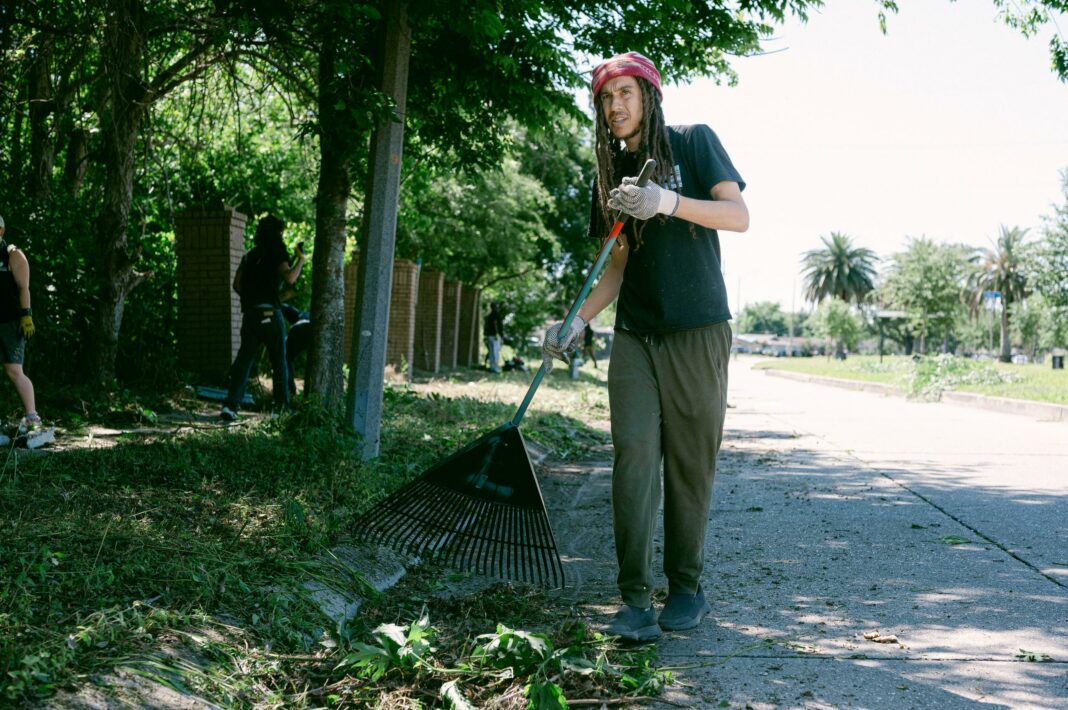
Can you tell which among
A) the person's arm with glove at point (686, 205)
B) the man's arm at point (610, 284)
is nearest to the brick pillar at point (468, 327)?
the man's arm at point (610, 284)

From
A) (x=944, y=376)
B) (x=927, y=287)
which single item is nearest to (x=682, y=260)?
(x=944, y=376)

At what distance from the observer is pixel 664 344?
350 cm

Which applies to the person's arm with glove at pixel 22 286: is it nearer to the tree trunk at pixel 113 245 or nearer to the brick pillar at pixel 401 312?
the tree trunk at pixel 113 245

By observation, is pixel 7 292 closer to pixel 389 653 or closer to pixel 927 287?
pixel 389 653

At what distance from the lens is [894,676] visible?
2.96m

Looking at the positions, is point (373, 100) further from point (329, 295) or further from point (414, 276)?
point (414, 276)

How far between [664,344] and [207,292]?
863 centimetres

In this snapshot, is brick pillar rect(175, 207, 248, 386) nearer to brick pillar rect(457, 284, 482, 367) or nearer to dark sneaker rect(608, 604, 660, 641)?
dark sneaker rect(608, 604, 660, 641)

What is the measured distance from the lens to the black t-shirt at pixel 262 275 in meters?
8.58

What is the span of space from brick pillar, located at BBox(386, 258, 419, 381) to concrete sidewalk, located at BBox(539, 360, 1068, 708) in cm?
736

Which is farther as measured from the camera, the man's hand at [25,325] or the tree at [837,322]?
the tree at [837,322]

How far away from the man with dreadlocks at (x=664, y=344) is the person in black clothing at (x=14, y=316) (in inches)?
190

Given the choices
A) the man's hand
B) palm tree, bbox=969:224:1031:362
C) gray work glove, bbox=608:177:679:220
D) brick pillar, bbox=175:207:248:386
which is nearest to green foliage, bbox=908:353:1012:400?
brick pillar, bbox=175:207:248:386

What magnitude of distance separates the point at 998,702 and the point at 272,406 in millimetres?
7305
